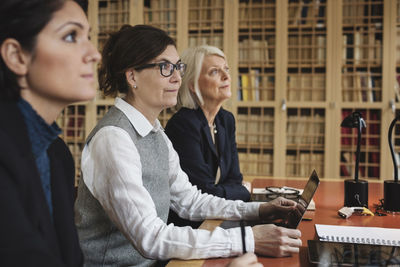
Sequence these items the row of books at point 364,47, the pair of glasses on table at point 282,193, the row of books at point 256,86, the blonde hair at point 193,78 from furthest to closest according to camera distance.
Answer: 1. the row of books at point 256,86
2. the row of books at point 364,47
3. the blonde hair at point 193,78
4. the pair of glasses on table at point 282,193

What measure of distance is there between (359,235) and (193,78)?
129cm

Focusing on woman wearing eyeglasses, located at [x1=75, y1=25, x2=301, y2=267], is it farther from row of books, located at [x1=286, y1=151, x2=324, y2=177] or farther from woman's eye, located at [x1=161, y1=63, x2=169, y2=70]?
row of books, located at [x1=286, y1=151, x2=324, y2=177]

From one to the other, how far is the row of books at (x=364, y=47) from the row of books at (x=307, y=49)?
8.5 inches

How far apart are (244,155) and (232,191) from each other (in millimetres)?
2383

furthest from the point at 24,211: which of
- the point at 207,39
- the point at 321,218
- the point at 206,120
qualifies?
the point at 207,39

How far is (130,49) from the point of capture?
4.78ft

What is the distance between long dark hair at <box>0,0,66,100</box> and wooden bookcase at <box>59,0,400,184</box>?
3.41 meters

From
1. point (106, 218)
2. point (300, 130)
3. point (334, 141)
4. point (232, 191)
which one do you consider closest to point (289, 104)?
point (300, 130)

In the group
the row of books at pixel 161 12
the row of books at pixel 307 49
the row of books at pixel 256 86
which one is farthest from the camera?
the row of books at pixel 161 12

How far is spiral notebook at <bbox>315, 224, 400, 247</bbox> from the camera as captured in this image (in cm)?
119

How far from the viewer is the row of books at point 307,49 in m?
4.06

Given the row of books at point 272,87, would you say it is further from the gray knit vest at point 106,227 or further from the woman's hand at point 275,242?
the woman's hand at point 275,242

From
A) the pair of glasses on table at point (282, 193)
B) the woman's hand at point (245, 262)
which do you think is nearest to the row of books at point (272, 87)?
the pair of glasses on table at point (282, 193)

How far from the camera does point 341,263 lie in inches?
38.3
